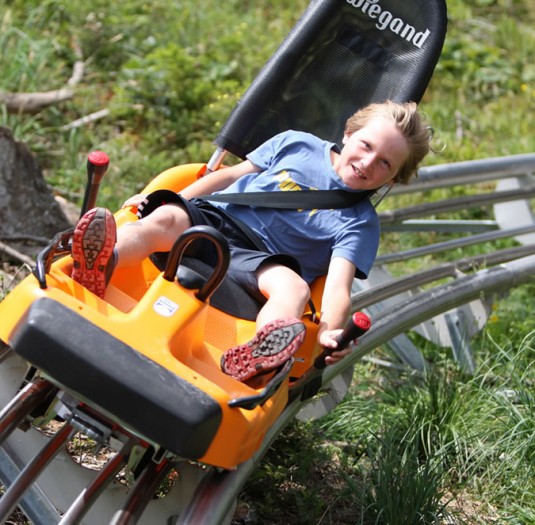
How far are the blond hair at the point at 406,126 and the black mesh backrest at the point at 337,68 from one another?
1.18ft

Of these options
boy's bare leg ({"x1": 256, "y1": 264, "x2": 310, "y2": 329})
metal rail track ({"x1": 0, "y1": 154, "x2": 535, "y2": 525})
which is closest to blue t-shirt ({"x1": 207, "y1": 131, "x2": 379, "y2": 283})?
boy's bare leg ({"x1": 256, "y1": 264, "x2": 310, "y2": 329})

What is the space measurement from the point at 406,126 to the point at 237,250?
78cm

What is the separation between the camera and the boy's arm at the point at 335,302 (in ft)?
10.4

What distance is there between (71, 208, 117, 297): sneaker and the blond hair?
1.28 metres

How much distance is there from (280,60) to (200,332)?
1670mm

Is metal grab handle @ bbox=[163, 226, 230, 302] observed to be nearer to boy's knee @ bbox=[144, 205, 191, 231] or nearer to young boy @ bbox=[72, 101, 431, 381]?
young boy @ bbox=[72, 101, 431, 381]

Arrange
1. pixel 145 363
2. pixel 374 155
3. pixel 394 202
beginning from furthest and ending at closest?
pixel 394 202 → pixel 374 155 → pixel 145 363

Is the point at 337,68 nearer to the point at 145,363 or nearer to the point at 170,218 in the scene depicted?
the point at 170,218


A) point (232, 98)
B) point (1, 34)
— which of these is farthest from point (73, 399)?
point (1, 34)

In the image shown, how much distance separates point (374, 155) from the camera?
369cm

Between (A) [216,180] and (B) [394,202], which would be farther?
(B) [394,202]

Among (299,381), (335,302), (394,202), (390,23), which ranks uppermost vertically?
(390,23)

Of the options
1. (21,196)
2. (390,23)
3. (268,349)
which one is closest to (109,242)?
(268,349)

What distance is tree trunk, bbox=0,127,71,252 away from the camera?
5070mm
